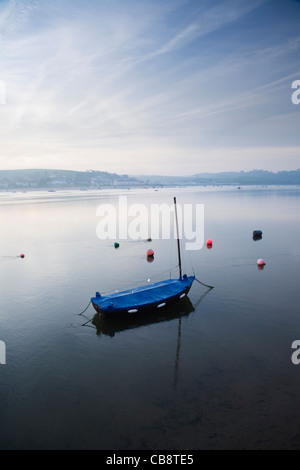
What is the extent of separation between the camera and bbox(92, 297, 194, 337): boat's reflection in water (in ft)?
86.9

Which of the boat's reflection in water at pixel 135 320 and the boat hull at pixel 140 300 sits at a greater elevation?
the boat hull at pixel 140 300

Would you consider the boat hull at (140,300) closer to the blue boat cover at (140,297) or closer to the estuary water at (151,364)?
the blue boat cover at (140,297)

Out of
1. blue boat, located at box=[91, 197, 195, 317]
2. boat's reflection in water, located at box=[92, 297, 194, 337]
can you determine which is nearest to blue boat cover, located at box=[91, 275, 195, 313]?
Answer: blue boat, located at box=[91, 197, 195, 317]

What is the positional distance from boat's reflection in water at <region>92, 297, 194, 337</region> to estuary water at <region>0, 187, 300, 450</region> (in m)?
0.14

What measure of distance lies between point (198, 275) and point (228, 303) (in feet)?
32.5

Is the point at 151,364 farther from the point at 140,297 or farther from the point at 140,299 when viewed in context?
the point at 140,297

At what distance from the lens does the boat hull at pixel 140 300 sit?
2627 cm

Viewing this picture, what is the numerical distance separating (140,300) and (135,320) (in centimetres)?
201

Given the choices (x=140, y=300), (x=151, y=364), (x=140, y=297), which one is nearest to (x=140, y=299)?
(x=140, y=300)

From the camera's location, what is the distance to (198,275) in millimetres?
41031

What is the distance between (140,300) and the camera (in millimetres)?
28047

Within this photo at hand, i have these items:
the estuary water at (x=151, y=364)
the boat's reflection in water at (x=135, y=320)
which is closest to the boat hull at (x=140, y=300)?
the boat's reflection in water at (x=135, y=320)
